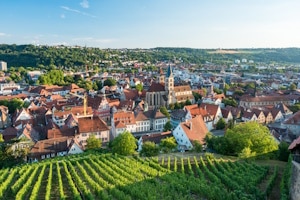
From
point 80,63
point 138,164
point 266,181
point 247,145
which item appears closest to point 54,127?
point 138,164

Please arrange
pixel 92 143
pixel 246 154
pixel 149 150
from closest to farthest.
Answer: pixel 246 154 → pixel 149 150 → pixel 92 143

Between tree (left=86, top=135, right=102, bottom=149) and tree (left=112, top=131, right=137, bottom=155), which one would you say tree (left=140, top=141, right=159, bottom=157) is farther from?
tree (left=86, top=135, right=102, bottom=149)

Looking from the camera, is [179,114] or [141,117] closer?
A: [141,117]

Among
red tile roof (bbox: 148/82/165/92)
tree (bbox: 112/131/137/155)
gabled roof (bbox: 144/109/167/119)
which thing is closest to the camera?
tree (bbox: 112/131/137/155)

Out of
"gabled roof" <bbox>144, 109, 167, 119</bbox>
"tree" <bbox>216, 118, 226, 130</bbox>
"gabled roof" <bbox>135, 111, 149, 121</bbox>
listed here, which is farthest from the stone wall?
"gabled roof" <bbox>144, 109, 167, 119</bbox>

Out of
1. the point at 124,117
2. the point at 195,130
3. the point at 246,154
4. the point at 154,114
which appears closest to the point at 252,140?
the point at 246,154

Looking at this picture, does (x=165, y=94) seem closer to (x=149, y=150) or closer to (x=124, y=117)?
(x=124, y=117)
